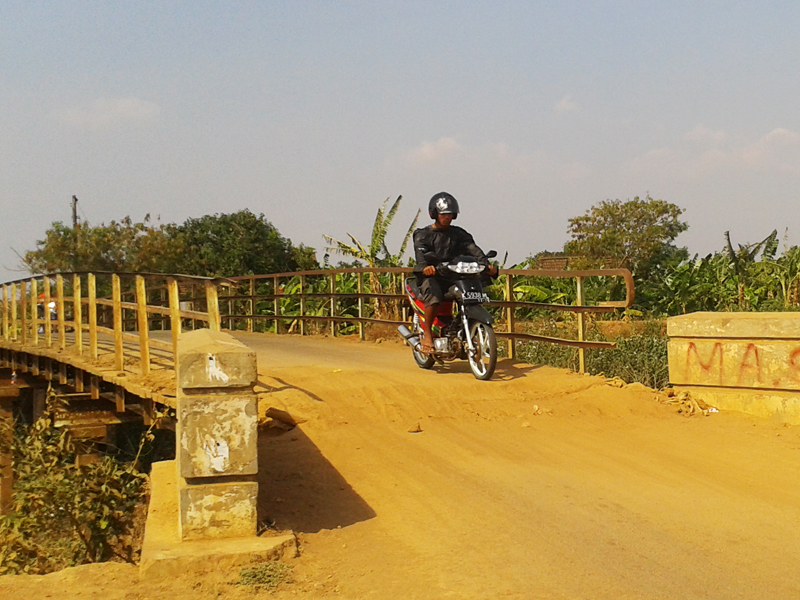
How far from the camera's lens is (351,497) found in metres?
5.27

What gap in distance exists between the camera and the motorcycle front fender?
27.4 ft

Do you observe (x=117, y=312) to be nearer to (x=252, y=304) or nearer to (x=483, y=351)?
(x=483, y=351)

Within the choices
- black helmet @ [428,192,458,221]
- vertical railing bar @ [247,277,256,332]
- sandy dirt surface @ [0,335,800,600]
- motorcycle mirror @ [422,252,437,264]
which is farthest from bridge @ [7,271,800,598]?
vertical railing bar @ [247,277,256,332]

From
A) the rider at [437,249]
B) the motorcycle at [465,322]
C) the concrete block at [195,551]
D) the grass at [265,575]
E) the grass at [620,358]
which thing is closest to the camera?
the grass at [265,575]

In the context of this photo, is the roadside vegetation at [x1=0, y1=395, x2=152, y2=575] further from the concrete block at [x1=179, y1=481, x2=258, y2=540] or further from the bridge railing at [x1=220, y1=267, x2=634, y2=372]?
the bridge railing at [x1=220, y1=267, x2=634, y2=372]

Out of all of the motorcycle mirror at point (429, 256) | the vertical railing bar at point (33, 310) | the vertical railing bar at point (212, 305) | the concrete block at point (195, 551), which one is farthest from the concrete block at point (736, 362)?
the vertical railing bar at point (33, 310)

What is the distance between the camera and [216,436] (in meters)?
4.26

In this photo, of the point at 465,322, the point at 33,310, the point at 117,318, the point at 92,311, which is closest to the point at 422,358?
the point at 465,322

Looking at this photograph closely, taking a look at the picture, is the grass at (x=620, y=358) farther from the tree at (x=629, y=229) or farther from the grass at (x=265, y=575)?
the tree at (x=629, y=229)

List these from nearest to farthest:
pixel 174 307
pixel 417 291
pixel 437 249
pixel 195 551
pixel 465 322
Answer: pixel 195 551
pixel 174 307
pixel 465 322
pixel 437 249
pixel 417 291

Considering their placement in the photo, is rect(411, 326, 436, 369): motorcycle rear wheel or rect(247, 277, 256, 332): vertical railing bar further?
rect(247, 277, 256, 332): vertical railing bar

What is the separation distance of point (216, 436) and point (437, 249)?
505cm

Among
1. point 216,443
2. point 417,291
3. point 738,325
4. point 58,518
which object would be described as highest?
point 417,291

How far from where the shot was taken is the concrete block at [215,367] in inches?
168
